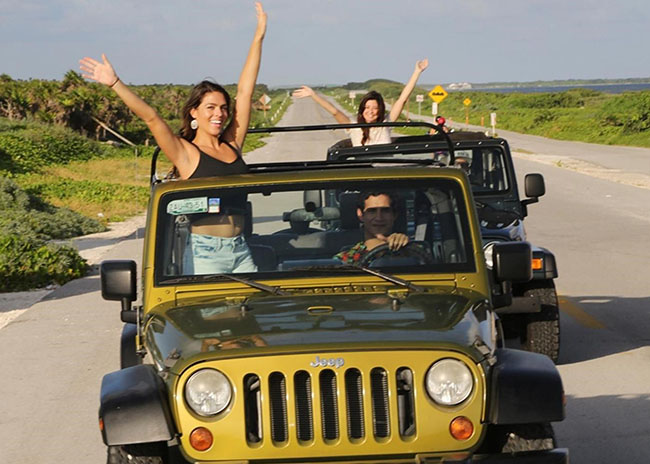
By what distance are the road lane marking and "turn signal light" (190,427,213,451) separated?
6.65 metres

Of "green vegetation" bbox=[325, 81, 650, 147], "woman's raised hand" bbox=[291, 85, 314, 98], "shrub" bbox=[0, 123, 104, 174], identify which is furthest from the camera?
"green vegetation" bbox=[325, 81, 650, 147]

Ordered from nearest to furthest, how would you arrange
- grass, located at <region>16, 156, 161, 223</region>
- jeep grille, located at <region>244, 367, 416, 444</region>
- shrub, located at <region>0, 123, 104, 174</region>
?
jeep grille, located at <region>244, 367, 416, 444</region>
grass, located at <region>16, 156, 161, 223</region>
shrub, located at <region>0, 123, 104, 174</region>

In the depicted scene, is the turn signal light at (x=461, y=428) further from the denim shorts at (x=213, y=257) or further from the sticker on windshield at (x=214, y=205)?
the sticker on windshield at (x=214, y=205)

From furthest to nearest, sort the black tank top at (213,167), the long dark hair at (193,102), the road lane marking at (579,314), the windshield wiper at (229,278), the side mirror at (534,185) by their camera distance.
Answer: the road lane marking at (579,314)
the side mirror at (534,185)
the long dark hair at (193,102)
the black tank top at (213,167)
the windshield wiper at (229,278)

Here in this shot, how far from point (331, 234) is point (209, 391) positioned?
1620mm

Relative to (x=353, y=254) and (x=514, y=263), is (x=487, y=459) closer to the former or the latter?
(x=514, y=263)

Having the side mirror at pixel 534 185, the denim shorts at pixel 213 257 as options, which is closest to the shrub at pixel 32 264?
the side mirror at pixel 534 185

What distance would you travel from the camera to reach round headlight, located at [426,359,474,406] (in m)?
4.36

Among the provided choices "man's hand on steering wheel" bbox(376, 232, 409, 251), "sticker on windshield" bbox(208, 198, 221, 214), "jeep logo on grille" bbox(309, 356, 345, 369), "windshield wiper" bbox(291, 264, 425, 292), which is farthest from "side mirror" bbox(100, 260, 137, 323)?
"jeep logo on grille" bbox(309, 356, 345, 369)

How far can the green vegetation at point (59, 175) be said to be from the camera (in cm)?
1452

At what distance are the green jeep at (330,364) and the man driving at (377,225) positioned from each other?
0.20ft

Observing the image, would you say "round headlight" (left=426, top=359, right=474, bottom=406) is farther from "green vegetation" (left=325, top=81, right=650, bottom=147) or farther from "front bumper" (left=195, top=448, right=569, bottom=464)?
"green vegetation" (left=325, top=81, right=650, bottom=147)

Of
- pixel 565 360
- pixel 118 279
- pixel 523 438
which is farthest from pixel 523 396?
pixel 565 360

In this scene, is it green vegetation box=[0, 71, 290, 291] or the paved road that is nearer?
the paved road
